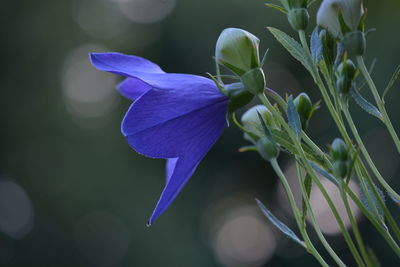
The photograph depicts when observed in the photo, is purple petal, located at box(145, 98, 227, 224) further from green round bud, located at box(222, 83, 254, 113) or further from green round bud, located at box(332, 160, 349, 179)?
green round bud, located at box(332, 160, 349, 179)

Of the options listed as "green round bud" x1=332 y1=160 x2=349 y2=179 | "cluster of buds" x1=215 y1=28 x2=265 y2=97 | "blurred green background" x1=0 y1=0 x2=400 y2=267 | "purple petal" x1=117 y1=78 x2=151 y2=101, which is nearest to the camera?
"green round bud" x1=332 y1=160 x2=349 y2=179

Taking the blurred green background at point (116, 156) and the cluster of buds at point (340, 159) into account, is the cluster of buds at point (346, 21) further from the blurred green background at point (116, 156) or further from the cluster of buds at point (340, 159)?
the blurred green background at point (116, 156)

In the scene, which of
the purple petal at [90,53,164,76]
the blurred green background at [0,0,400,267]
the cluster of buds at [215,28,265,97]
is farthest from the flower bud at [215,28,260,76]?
the blurred green background at [0,0,400,267]

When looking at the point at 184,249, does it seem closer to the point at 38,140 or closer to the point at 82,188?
the point at 82,188

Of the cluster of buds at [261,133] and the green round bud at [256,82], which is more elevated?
the green round bud at [256,82]

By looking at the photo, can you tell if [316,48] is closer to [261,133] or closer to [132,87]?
[261,133]

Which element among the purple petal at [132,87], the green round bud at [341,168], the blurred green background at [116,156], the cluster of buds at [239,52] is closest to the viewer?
the green round bud at [341,168]

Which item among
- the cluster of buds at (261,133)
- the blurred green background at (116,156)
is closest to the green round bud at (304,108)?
the cluster of buds at (261,133)
